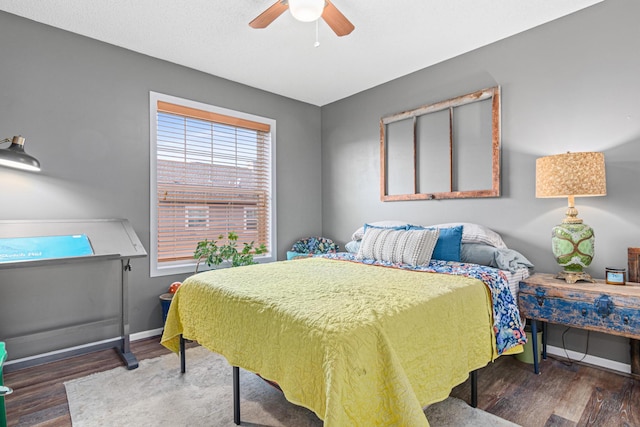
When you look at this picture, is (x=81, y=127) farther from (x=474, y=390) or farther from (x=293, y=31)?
(x=474, y=390)

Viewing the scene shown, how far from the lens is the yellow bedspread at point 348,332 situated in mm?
1267

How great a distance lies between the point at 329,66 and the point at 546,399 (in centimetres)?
335

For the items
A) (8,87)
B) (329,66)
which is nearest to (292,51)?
(329,66)

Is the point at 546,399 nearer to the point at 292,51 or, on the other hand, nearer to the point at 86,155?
the point at 292,51

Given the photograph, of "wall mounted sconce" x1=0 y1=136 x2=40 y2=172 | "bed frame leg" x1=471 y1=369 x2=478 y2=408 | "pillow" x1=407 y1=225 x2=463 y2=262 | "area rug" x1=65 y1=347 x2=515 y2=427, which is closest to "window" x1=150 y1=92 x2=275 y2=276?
"wall mounted sconce" x1=0 y1=136 x2=40 y2=172

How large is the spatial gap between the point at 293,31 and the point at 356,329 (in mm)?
2595

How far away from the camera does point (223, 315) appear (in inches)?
74.9

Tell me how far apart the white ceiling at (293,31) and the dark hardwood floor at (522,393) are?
2.72 m

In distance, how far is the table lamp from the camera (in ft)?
7.67

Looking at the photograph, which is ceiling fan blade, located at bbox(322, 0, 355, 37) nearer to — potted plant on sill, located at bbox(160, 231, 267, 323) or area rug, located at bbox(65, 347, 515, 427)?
potted plant on sill, located at bbox(160, 231, 267, 323)

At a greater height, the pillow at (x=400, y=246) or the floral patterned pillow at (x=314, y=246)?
the pillow at (x=400, y=246)

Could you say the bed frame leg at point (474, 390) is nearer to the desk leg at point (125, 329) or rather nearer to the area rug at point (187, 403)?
the area rug at point (187, 403)

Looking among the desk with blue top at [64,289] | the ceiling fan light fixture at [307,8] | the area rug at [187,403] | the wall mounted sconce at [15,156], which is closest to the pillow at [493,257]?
the area rug at [187,403]

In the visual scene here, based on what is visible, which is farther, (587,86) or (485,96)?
(485,96)
